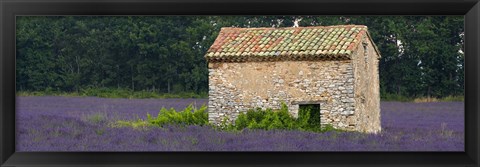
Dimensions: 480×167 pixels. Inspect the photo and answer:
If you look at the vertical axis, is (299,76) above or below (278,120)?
above

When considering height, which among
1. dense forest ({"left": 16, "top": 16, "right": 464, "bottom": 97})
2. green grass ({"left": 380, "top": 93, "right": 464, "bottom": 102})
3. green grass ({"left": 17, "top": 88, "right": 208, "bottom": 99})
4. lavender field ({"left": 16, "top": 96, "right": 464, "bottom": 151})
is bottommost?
lavender field ({"left": 16, "top": 96, "right": 464, "bottom": 151})

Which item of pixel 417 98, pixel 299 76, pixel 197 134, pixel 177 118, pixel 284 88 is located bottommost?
pixel 197 134

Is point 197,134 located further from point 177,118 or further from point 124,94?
point 124,94

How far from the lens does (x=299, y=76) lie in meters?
11.0

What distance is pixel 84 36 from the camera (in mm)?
14078

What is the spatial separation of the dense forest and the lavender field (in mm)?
412

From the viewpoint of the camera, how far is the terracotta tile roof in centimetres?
1098

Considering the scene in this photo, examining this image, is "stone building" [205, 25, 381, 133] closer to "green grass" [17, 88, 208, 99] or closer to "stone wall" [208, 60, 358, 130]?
"stone wall" [208, 60, 358, 130]

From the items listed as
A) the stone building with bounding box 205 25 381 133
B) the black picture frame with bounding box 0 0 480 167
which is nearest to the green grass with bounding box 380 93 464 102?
the stone building with bounding box 205 25 381 133
